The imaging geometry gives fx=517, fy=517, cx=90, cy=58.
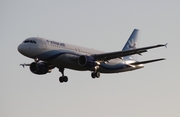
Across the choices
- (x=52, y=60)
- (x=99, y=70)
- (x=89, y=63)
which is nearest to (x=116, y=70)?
(x=99, y=70)

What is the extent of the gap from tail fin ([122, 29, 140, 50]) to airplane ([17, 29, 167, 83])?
7.63 m

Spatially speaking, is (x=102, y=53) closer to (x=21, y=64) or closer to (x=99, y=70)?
(x=99, y=70)

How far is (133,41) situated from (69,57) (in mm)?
20244

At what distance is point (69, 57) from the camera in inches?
2438

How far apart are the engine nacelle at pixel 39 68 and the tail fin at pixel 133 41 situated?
16.2 metres

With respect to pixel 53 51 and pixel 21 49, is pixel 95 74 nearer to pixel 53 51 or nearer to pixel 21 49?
pixel 53 51

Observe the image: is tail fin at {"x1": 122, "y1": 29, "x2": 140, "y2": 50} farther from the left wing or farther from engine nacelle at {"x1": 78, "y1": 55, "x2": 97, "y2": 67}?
engine nacelle at {"x1": 78, "y1": 55, "x2": 97, "y2": 67}

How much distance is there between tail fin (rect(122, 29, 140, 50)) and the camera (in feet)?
257

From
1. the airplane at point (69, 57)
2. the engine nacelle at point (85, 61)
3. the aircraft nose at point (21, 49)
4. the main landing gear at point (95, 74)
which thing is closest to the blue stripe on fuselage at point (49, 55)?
the airplane at point (69, 57)

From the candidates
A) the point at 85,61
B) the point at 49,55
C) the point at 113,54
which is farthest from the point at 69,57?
the point at 113,54

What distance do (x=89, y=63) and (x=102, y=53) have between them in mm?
3145

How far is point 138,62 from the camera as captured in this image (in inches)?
2761

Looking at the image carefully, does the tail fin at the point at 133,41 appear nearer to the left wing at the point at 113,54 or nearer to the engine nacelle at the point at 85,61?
the left wing at the point at 113,54

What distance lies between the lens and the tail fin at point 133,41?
257 ft
